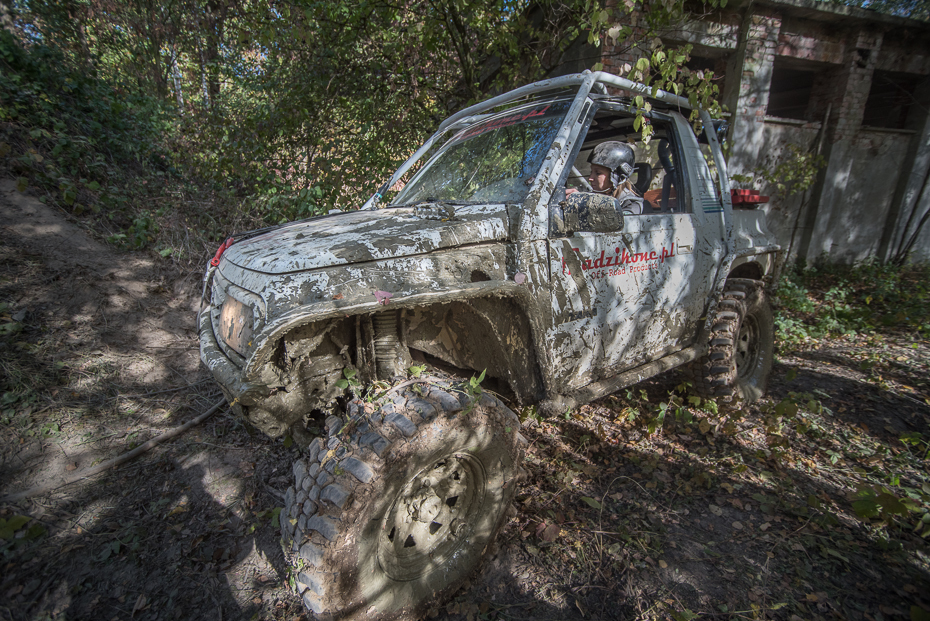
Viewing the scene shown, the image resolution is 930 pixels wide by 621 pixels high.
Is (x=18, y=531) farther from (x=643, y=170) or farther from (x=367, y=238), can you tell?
(x=643, y=170)

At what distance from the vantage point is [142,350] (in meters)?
3.88

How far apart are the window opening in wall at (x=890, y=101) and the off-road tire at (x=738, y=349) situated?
22.5ft

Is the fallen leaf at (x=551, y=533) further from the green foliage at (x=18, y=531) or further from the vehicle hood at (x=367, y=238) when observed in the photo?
the green foliage at (x=18, y=531)

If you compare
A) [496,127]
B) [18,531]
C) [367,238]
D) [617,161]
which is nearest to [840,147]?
[617,161]

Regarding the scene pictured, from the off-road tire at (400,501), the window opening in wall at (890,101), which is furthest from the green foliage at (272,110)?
the window opening in wall at (890,101)

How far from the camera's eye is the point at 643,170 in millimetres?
3541

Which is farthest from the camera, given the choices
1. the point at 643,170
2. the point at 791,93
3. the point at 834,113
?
the point at 791,93

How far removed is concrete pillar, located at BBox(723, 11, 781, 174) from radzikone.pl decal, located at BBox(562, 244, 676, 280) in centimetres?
534

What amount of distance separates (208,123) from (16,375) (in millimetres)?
3890

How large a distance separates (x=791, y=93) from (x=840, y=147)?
7.00 ft

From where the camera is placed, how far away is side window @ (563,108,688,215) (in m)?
3.00

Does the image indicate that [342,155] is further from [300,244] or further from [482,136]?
[300,244]

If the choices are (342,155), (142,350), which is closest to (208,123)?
(342,155)

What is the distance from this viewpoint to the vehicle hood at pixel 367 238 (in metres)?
1.75
